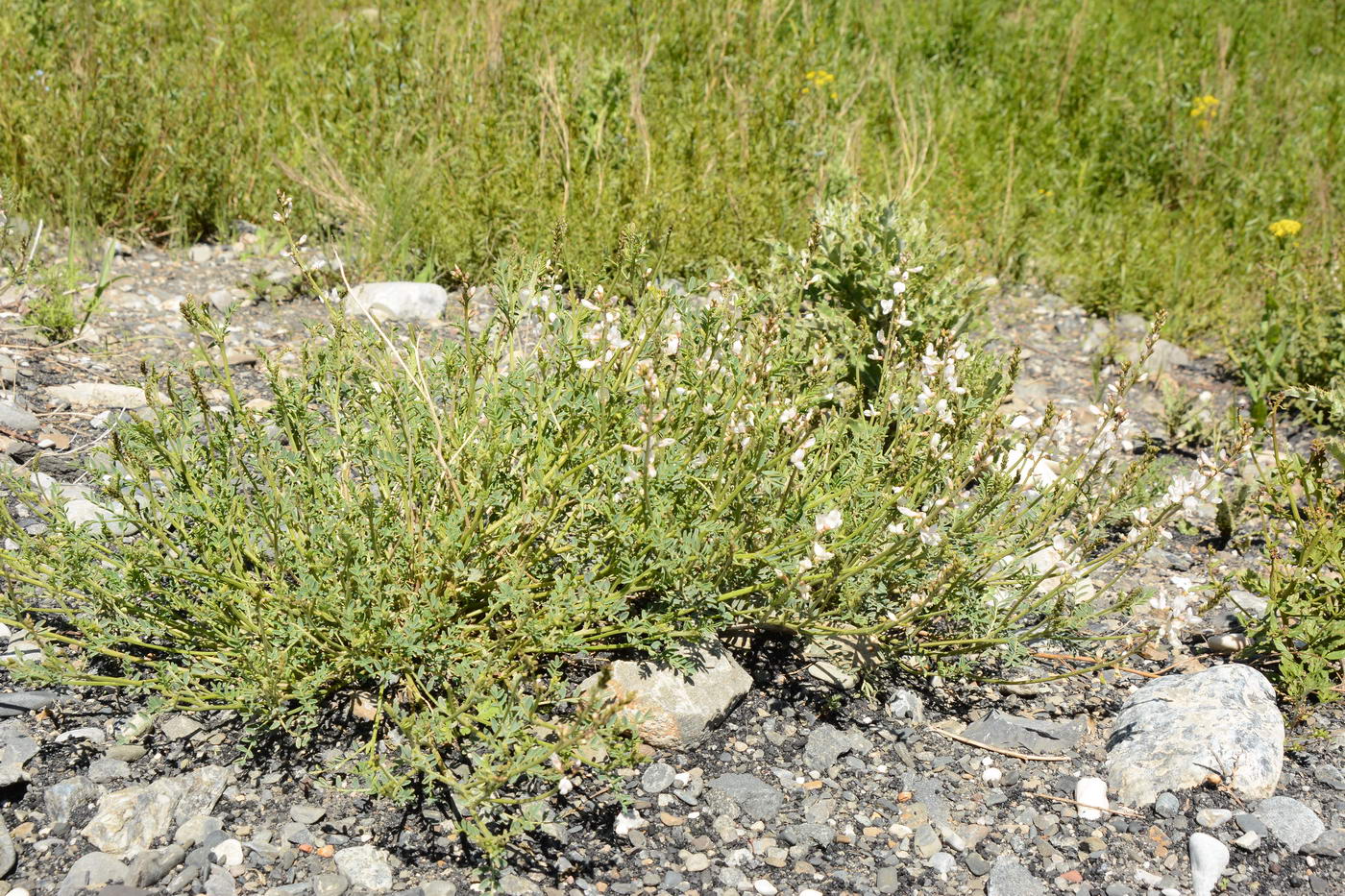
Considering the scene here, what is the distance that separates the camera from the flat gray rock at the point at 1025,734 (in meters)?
2.83

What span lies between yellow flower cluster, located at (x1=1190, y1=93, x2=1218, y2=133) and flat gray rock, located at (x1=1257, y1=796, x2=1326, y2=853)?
522cm

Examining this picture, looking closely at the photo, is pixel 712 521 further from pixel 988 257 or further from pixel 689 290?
pixel 988 257

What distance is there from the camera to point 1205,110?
22.7ft

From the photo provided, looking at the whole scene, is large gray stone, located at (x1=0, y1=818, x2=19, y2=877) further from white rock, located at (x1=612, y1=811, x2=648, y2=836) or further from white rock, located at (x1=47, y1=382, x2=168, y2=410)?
white rock, located at (x1=47, y1=382, x2=168, y2=410)

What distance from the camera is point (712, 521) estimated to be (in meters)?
2.49

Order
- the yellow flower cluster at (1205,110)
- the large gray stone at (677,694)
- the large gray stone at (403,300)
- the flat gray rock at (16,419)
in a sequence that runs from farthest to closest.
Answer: the yellow flower cluster at (1205,110)
the large gray stone at (403,300)
the flat gray rock at (16,419)
the large gray stone at (677,694)

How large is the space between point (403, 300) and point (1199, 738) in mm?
3466

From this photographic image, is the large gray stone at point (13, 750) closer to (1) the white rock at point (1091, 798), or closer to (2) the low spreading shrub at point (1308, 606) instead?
(1) the white rock at point (1091, 798)

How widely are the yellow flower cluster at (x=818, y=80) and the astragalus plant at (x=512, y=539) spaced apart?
11.6ft

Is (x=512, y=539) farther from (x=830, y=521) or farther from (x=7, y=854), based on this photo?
(x=7, y=854)

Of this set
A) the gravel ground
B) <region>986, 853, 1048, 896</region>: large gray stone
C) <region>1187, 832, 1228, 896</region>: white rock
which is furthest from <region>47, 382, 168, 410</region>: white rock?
<region>1187, 832, 1228, 896</region>: white rock

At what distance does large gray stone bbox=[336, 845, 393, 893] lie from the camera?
2238mm

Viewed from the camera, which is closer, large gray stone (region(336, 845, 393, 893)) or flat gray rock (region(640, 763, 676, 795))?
large gray stone (region(336, 845, 393, 893))

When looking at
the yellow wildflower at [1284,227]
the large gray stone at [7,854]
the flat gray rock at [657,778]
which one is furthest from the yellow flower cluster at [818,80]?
the large gray stone at [7,854]
